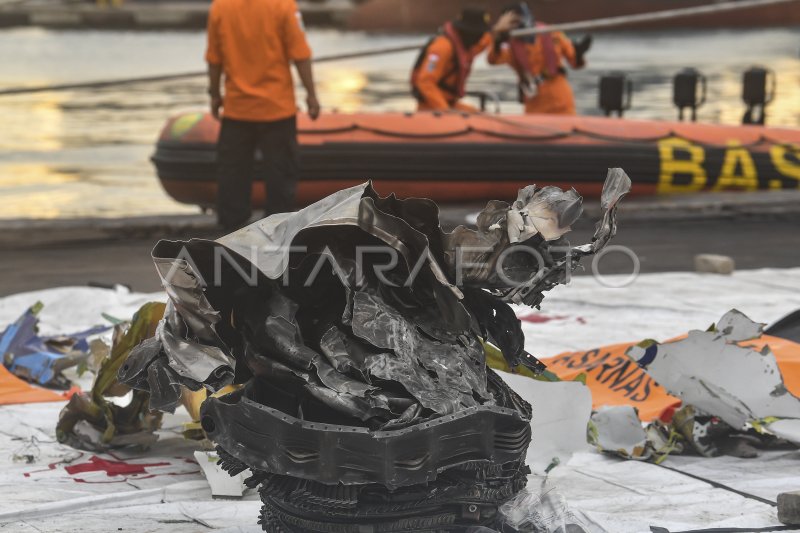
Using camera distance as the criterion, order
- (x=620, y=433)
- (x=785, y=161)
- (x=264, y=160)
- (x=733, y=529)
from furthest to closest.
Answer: (x=785, y=161) → (x=264, y=160) → (x=620, y=433) → (x=733, y=529)

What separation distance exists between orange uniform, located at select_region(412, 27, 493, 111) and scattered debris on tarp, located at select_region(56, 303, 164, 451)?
669 cm

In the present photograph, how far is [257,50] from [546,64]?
3803 millimetres

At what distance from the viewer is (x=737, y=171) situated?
10.8 meters

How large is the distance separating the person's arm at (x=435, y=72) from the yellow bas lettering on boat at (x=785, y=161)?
2565mm

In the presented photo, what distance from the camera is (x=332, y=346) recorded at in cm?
316

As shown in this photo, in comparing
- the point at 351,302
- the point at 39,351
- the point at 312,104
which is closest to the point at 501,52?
the point at 312,104

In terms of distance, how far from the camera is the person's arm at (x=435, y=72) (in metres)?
10.7

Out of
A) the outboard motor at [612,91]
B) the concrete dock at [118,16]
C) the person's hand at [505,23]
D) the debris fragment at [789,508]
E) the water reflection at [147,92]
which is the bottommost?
the concrete dock at [118,16]

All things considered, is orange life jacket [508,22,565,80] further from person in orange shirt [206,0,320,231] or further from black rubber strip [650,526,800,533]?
black rubber strip [650,526,800,533]

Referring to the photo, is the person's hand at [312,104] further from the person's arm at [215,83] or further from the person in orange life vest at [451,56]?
the person in orange life vest at [451,56]

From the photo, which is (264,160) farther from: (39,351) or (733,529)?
(733,529)

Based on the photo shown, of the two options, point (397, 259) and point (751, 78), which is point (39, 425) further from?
point (751, 78)

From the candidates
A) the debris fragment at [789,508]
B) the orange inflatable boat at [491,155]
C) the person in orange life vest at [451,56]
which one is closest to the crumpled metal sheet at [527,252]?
the debris fragment at [789,508]

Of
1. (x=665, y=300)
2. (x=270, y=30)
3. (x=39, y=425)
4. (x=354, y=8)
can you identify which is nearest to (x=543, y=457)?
(x=39, y=425)
